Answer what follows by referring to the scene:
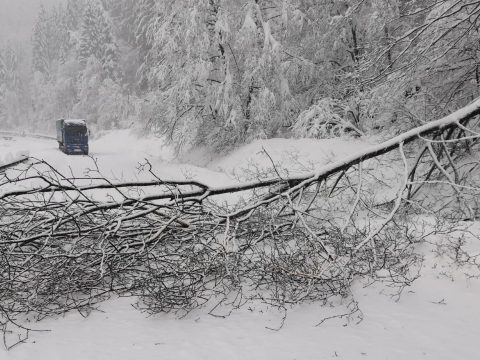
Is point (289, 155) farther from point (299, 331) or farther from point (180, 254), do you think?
point (299, 331)

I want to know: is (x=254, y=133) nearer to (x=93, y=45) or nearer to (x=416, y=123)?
(x=416, y=123)

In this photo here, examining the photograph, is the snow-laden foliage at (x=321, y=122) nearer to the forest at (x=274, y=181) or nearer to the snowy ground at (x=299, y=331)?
the forest at (x=274, y=181)

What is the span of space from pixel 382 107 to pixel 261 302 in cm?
705

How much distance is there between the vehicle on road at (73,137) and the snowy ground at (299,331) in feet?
76.7

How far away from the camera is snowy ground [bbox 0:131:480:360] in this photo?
4445 millimetres

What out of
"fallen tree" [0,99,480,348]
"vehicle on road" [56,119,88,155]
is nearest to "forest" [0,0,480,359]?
"fallen tree" [0,99,480,348]

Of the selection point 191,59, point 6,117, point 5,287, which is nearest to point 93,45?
point 6,117

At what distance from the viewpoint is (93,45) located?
53594mm

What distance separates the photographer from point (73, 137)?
2766 cm

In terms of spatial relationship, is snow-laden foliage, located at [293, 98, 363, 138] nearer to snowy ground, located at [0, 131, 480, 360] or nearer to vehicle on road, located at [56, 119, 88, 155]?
snowy ground, located at [0, 131, 480, 360]

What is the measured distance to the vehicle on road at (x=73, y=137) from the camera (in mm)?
27500

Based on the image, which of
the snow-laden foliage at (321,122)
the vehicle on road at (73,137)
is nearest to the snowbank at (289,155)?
the snow-laden foliage at (321,122)

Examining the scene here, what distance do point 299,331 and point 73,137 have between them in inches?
999

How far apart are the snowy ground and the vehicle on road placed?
23367 millimetres
